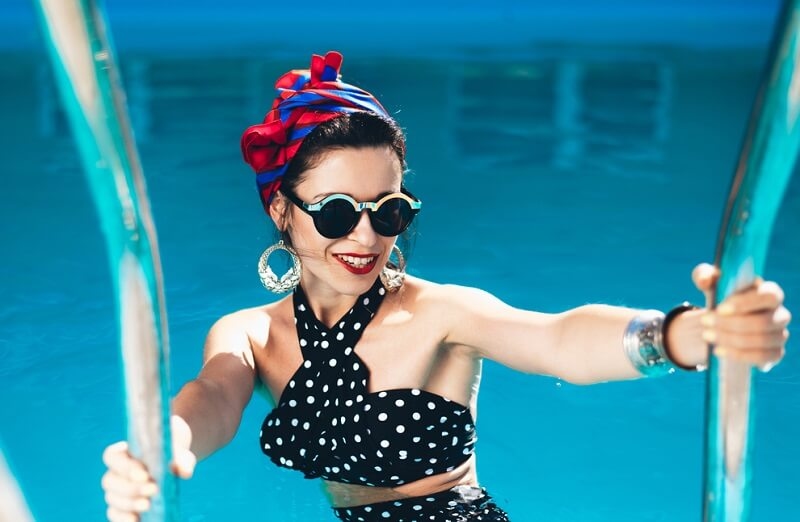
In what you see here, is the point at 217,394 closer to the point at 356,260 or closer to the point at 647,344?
the point at 356,260

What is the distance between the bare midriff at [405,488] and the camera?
99.7 inches

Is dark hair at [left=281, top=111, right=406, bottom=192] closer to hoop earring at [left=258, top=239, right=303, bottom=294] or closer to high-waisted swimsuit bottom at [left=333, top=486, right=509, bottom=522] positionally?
hoop earring at [left=258, top=239, right=303, bottom=294]

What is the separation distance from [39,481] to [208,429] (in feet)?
6.03

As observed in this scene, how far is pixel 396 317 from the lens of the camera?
2.45 m

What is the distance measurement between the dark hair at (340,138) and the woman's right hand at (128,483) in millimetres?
933

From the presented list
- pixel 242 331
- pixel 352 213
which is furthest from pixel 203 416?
pixel 352 213

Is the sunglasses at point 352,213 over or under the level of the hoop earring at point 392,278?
under

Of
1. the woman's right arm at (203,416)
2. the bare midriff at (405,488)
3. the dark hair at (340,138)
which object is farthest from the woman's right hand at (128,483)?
the bare midriff at (405,488)

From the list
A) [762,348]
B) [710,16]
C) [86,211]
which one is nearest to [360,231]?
[762,348]

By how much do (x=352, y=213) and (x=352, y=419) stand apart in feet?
1.62

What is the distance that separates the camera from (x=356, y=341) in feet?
8.06

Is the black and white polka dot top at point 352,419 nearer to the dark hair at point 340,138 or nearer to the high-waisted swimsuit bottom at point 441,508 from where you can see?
the high-waisted swimsuit bottom at point 441,508

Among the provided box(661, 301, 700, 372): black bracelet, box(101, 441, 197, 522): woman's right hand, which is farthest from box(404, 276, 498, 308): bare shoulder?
box(101, 441, 197, 522): woman's right hand

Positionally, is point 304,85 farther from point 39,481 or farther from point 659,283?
point 659,283
